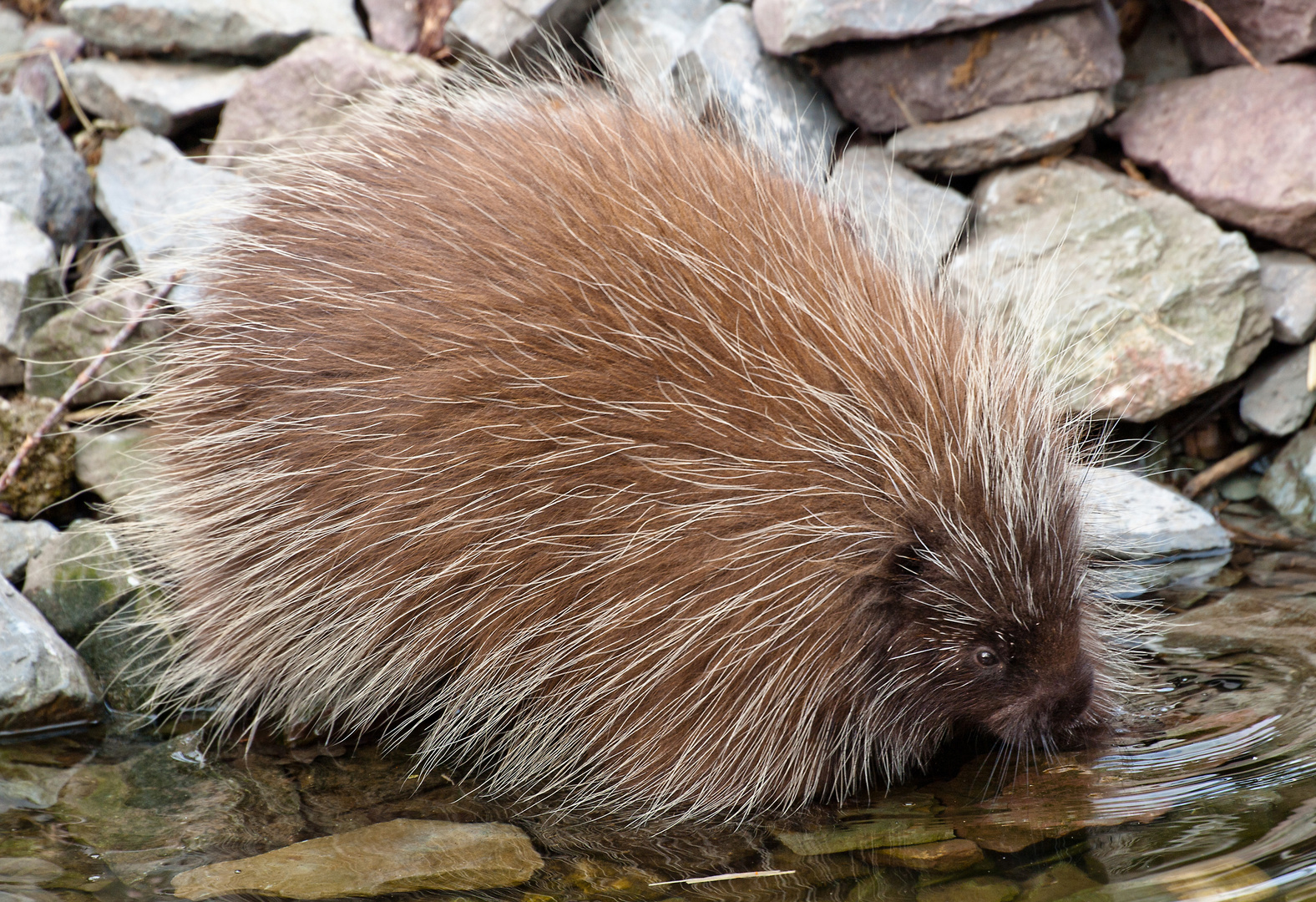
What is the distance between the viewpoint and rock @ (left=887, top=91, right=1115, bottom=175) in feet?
14.2

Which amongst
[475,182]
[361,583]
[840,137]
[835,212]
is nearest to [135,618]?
[361,583]

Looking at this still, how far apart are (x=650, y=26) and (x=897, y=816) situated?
134 inches

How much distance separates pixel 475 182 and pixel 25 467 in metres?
1.98

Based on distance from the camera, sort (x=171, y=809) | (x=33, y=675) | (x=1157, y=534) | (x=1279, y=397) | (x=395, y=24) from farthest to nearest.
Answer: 1. (x=395, y=24)
2. (x=1279, y=397)
3. (x=1157, y=534)
4. (x=33, y=675)
5. (x=171, y=809)

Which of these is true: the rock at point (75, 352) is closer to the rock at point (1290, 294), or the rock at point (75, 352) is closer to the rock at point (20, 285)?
the rock at point (20, 285)

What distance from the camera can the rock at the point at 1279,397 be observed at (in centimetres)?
413

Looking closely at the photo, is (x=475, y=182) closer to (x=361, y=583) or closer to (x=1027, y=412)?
(x=361, y=583)

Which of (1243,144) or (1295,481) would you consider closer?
(1295,481)

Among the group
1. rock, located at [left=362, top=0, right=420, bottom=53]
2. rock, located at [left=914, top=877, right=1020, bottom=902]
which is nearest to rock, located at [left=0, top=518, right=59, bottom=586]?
rock, located at [left=362, top=0, right=420, bottom=53]

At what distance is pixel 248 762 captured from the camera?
323cm

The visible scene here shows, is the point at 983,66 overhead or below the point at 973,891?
overhead

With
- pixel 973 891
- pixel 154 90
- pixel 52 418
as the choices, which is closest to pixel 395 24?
pixel 154 90

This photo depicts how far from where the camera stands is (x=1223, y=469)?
13.7ft

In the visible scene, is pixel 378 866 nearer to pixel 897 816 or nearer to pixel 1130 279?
pixel 897 816
